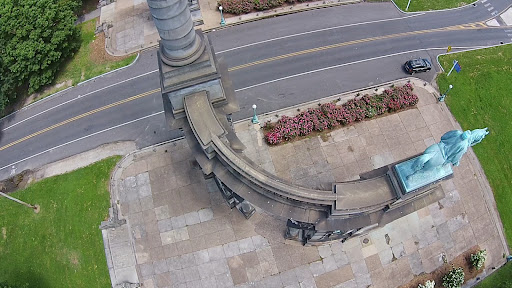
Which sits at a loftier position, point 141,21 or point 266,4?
point 266,4

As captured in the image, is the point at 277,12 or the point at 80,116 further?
the point at 277,12

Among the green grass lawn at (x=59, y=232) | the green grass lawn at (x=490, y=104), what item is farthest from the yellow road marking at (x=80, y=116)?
the green grass lawn at (x=490, y=104)

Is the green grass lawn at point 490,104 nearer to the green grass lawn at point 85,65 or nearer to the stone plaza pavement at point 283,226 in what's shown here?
the stone plaza pavement at point 283,226

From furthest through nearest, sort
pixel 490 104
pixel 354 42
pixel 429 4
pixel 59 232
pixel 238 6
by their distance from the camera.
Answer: pixel 429 4 < pixel 238 6 < pixel 354 42 < pixel 490 104 < pixel 59 232

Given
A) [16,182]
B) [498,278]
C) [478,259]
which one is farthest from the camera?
[16,182]

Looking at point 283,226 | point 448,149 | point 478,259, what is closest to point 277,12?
point 283,226

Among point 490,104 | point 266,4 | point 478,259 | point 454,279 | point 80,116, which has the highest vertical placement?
point 266,4

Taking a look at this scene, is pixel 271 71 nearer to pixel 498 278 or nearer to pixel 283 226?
pixel 283 226
